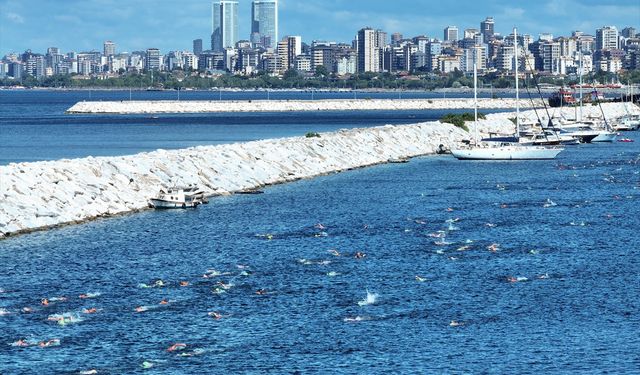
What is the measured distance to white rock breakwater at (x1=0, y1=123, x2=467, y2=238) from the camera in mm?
57250

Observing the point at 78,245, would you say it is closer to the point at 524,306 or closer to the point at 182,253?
the point at 182,253

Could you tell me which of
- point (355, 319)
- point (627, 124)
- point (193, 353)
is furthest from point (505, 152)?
point (193, 353)

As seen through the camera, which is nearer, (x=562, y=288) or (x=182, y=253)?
(x=562, y=288)

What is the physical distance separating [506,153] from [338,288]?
189ft

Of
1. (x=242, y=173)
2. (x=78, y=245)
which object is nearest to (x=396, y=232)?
(x=78, y=245)

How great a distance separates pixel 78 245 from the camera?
49375 mm

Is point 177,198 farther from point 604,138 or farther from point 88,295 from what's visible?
point 604,138

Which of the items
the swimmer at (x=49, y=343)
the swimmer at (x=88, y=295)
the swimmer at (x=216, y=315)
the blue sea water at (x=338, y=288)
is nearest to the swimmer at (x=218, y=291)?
the blue sea water at (x=338, y=288)

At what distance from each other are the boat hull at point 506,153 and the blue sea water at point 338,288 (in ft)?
97.2

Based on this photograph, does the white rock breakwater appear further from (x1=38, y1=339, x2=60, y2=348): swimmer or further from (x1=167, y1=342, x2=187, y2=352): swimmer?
(x1=167, y1=342, x2=187, y2=352): swimmer

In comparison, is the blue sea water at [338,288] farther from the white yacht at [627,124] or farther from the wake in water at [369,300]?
the white yacht at [627,124]

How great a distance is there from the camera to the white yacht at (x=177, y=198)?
6253cm

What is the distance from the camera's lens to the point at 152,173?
230ft

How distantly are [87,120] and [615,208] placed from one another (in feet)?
430
